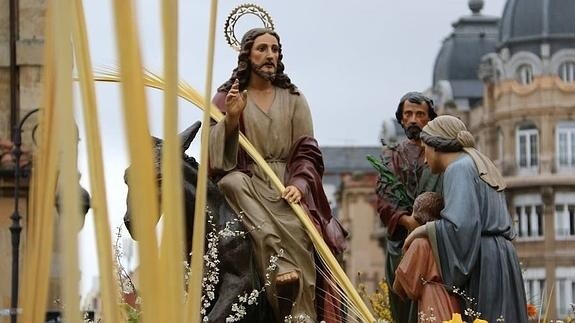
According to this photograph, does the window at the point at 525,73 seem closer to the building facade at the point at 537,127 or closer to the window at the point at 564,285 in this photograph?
the building facade at the point at 537,127

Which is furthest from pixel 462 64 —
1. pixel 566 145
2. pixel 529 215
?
pixel 529 215

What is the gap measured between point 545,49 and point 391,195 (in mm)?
74485

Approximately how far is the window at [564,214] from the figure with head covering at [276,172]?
77200mm

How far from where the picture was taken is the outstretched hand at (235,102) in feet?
40.1

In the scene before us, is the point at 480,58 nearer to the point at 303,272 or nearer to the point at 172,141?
the point at 303,272

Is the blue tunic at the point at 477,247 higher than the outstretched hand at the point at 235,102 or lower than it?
lower

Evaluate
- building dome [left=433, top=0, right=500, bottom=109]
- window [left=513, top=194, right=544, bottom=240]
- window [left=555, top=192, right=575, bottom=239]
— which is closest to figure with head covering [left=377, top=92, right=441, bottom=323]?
window [left=513, top=194, right=544, bottom=240]

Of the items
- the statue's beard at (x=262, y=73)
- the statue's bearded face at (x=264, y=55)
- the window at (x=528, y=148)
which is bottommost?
the statue's beard at (x=262, y=73)

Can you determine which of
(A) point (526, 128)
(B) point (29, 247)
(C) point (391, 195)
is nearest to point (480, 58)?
(A) point (526, 128)

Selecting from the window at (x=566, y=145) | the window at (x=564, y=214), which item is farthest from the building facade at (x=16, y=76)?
the window at (x=564, y=214)

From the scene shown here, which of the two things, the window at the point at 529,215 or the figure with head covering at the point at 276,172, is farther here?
the window at the point at 529,215

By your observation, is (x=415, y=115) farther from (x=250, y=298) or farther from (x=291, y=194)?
(x=250, y=298)

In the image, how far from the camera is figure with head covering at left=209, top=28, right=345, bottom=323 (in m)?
12.2

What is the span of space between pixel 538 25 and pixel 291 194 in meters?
75.1
